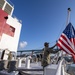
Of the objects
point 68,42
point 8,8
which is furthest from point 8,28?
point 68,42

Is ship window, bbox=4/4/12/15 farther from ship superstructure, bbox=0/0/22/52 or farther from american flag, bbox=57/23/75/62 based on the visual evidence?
american flag, bbox=57/23/75/62

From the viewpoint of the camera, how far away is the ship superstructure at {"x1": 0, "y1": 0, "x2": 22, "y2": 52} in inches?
540

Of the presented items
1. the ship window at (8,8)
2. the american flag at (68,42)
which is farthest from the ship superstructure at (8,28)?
the american flag at (68,42)

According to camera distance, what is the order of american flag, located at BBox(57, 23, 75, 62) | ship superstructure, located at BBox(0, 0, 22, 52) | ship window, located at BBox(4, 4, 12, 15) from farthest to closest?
1. ship window, located at BBox(4, 4, 12, 15)
2. ship superstructure, located at BBox(0, 0, 22, 52)
3. american flag, located at BBox(57, 23, 75, 62)

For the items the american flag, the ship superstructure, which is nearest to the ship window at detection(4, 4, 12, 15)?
the ship superstructure

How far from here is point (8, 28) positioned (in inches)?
569

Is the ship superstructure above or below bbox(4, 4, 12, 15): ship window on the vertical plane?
below

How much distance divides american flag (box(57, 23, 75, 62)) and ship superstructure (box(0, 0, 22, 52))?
9127 mm

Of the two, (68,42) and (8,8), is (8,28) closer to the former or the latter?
(8,8)

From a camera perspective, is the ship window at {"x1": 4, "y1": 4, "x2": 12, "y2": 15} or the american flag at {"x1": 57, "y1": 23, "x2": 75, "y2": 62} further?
the ship window at {"x1": 4, "y1": 4, "x2": 12, "y2": 15}

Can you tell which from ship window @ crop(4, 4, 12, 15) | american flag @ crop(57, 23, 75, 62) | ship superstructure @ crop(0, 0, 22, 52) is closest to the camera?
american flag @ crop(57, 23, 75, 62)

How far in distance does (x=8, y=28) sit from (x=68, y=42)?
10.2m

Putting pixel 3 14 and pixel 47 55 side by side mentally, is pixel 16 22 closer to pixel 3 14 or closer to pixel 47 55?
pixel 3 14

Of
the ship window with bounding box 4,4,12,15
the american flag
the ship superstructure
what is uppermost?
the ship window with bounding box 4,4,12,15
